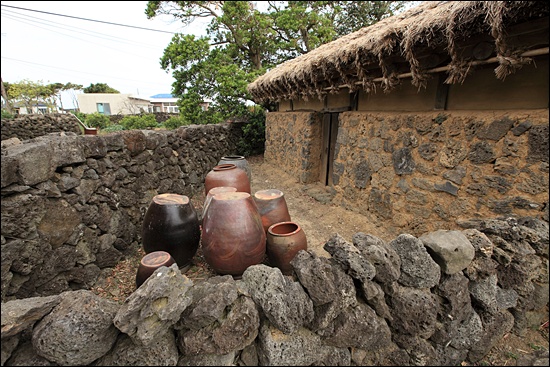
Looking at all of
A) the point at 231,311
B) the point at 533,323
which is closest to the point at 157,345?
the point at 231,311

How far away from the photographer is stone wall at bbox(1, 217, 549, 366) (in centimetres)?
124

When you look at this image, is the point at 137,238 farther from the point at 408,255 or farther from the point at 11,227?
the point at 408,255

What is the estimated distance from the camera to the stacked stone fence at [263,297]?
1.26m

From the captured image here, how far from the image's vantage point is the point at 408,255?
1.67 m

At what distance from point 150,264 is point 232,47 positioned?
861cm

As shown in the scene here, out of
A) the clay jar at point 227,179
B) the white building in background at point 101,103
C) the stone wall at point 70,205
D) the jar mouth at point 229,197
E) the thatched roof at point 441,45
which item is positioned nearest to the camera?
the thatched roof at point 441,45

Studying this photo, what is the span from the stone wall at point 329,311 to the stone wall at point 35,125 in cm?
934

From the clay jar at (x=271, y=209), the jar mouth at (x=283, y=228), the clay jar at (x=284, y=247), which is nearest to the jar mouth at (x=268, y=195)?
the clay jar at (x=271, y=209)


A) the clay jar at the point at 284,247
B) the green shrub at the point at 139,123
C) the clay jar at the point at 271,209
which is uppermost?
the green shrub at the point at 139,123

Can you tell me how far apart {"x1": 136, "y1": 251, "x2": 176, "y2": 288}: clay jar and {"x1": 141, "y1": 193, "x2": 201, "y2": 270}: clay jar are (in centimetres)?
40

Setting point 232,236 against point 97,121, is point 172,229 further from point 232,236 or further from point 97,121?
point 97,121

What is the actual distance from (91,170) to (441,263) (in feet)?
10.5

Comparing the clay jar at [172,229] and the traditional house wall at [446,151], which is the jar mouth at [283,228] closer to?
the clay jar at [172,229]

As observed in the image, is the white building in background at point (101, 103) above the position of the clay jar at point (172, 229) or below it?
above
